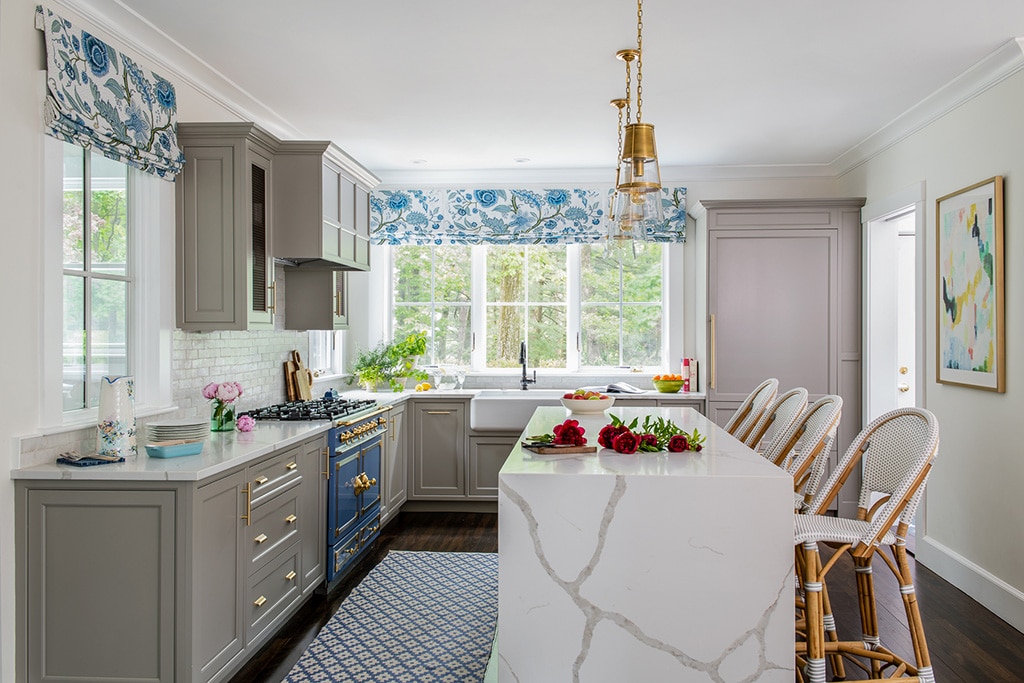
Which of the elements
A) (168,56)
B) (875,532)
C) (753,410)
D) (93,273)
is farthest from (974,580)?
(168,56)

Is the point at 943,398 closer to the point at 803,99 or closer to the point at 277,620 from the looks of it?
the point at 803,99

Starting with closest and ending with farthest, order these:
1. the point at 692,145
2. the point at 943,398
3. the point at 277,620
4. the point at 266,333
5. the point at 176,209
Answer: the point at 277,620 → the point at 176,209 → the point at 943,398 → the point at 266,333 → the point at 692,145

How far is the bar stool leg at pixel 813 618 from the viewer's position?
2.31 metres

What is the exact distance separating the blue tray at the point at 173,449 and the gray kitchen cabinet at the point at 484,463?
2847mm

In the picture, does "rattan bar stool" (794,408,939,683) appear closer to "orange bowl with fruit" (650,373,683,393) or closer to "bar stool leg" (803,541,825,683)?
"bar stool leg" (803,541,825,683)

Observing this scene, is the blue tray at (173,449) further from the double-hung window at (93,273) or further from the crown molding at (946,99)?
the crown molding at (946,99)

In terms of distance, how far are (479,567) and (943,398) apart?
285 cm

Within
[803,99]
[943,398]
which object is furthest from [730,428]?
[803,99]

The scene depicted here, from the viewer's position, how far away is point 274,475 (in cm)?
323

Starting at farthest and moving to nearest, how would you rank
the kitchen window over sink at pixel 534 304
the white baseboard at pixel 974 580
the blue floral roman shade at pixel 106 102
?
the kitchen window over sink at pixel 534 304, the white baseboard at pixel 974 580, the blue floral roman shade at pixel 106 102

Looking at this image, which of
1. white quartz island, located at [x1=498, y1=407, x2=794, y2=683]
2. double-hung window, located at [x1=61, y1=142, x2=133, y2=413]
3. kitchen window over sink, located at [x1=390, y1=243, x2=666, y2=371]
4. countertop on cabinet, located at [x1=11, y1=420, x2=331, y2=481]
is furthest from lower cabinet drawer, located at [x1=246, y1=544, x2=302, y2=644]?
kitchen window over sink, located at [x1=390, y1=243, x2=666, y2=371]

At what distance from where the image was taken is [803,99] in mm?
4223

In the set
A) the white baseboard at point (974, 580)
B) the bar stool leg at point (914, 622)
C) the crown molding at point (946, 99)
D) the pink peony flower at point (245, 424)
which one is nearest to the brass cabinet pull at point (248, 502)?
the pink peony flower at point (245, 424)

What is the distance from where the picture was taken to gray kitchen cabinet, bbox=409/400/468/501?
5.61 meters
